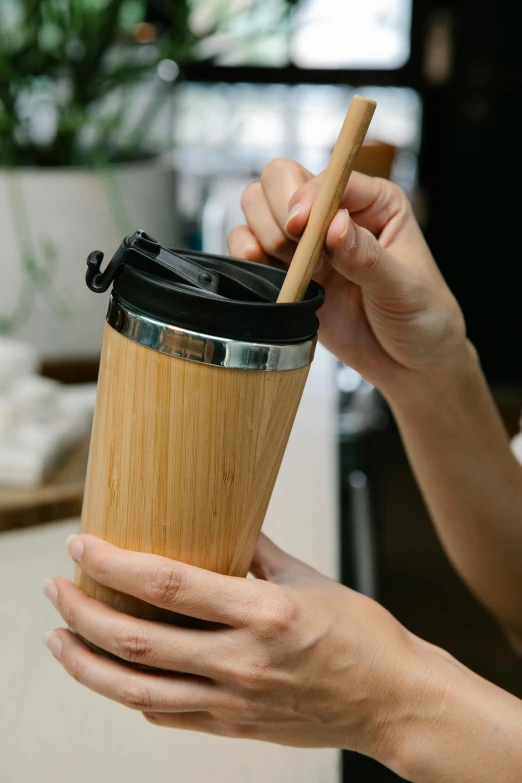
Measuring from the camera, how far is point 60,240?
57.8 inches

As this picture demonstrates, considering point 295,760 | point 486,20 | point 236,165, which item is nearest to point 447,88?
point 486,20

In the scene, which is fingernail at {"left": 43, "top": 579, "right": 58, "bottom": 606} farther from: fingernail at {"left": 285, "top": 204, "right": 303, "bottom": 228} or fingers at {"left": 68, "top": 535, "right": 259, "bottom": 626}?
fingernail at {"left": 285, "top": 204, "right": 303, "bottom": 228}

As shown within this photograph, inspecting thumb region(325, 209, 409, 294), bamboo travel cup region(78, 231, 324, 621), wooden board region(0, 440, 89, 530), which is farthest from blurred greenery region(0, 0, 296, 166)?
A: bamboo travel cup region(78, 231, 324, 621)

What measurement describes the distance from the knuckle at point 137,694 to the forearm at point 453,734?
190 mm

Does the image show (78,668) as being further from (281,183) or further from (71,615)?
(281,183)

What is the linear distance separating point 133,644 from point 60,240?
997mm

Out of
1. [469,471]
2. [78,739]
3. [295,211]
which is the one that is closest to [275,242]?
[295,211]

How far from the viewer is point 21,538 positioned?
1.12 metres

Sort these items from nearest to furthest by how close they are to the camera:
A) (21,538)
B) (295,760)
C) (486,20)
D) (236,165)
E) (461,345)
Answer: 1. (295,760)
2. (461,345)
3. (21,538)
4. (236,165)
5. (486,20)

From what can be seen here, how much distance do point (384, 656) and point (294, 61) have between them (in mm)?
4335

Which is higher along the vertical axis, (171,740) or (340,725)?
(340,725)

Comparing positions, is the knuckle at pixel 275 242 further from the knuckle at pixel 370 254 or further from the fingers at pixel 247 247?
the knuckle at pixel 370 254

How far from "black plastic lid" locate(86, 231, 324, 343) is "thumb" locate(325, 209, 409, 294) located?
0.04 m

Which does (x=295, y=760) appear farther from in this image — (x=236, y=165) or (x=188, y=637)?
(x=236, y=165)
